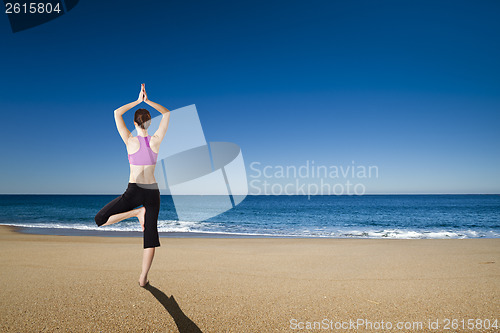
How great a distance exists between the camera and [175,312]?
3.45 meters

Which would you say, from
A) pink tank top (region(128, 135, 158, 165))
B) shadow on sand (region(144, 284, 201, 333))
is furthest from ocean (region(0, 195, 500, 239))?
pink tank top (region(128, 135, 158, 165))

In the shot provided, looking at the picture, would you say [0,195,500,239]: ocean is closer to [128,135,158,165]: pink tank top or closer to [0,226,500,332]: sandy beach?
[0,226,500,332]: sandy beach

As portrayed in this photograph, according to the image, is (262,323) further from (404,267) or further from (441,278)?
(404,267)

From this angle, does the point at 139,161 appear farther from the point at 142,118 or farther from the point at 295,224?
the point at 295,224

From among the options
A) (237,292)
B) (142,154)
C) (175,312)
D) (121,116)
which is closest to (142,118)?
(121,116)

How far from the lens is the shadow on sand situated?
3.08m

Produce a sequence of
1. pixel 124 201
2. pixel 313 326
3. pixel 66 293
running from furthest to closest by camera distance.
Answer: pixel 66 293 < pixel 313 326 < pixel 124 201

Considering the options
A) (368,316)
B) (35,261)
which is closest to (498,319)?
(368,316)

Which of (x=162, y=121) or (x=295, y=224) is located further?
(x=295, y=224)

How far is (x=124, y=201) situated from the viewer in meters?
2.90

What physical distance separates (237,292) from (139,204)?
2.11 meters

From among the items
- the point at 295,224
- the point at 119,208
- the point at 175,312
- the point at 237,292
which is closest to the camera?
the point at 119,208

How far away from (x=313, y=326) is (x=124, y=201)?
232cm

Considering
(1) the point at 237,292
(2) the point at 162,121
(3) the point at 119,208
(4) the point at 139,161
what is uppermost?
(2) the point at 162,121
